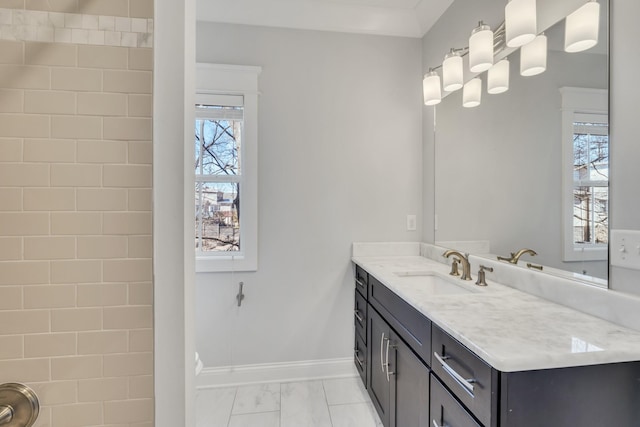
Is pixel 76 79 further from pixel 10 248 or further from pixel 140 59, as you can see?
pixel 10 248

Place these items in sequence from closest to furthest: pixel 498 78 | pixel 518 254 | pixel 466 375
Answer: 1. pixel 466 375
2. pixel 518 254
3. pixel 498 78

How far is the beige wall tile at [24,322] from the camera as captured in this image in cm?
71

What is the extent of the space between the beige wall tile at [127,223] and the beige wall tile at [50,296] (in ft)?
0.57

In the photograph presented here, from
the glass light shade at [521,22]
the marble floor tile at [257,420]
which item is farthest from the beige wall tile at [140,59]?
the marble floor tile at [257,420]

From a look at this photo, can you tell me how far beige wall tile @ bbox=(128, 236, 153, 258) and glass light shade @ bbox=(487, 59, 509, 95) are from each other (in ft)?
5.63

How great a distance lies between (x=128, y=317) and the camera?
0.74 meters

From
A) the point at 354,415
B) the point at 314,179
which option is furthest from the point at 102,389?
the point at 314,179

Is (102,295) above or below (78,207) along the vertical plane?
below

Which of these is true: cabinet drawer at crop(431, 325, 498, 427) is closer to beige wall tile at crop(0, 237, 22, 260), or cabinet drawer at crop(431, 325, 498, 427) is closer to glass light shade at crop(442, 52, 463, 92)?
beige wall tile at crop(0, 237, 22, 260)

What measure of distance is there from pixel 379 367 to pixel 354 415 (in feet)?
1.31

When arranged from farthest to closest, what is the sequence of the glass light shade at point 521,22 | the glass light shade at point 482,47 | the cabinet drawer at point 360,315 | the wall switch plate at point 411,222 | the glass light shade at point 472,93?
the wall switch plate at point 411,222 → the cabinet drawer at point 360,315 → the glass light shade at point 472,93 → the glass light shade at point 482,47 → the glass light shade at point 521,22

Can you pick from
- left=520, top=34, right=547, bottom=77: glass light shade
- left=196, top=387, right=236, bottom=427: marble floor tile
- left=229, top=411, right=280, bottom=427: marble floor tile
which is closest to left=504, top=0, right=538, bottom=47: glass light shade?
left=520, top=34, right=547, bottom=77: glass light shade

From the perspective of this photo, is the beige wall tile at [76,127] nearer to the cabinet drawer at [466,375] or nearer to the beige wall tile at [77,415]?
the beige wall tile at [77,415]

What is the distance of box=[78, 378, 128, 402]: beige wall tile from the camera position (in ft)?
2.39
